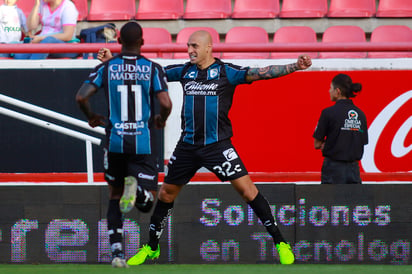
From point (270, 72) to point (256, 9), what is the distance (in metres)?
5.48

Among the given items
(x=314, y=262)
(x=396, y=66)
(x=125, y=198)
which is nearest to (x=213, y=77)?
(x=125, y=198)

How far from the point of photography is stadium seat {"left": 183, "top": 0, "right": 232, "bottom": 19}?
11492 millimetres

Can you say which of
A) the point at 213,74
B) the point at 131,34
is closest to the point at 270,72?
the point at 213,74

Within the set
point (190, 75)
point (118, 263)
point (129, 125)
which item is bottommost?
point (118, 263)

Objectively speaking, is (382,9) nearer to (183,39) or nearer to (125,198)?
(183,39)

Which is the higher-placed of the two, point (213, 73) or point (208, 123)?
point (213, 73)

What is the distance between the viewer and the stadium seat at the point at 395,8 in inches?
450

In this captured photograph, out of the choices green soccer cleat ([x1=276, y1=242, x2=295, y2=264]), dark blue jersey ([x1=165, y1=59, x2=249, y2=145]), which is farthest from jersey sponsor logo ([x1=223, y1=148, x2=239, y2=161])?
green soccer cleat ([x1=276, y1=242, x2=295, y2=264])

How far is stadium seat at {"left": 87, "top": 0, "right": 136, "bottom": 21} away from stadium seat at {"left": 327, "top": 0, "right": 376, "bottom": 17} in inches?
Result: 118

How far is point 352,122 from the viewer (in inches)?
293

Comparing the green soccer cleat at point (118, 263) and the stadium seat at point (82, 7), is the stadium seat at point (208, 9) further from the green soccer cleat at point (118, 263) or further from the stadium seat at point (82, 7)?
the green soccer cleat at point (118, 263)

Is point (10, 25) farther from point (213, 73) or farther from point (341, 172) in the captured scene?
point (341, 172)

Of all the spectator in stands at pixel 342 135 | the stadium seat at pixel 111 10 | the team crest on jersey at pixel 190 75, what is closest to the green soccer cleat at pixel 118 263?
the team crest on jersey at pixel 190 75
